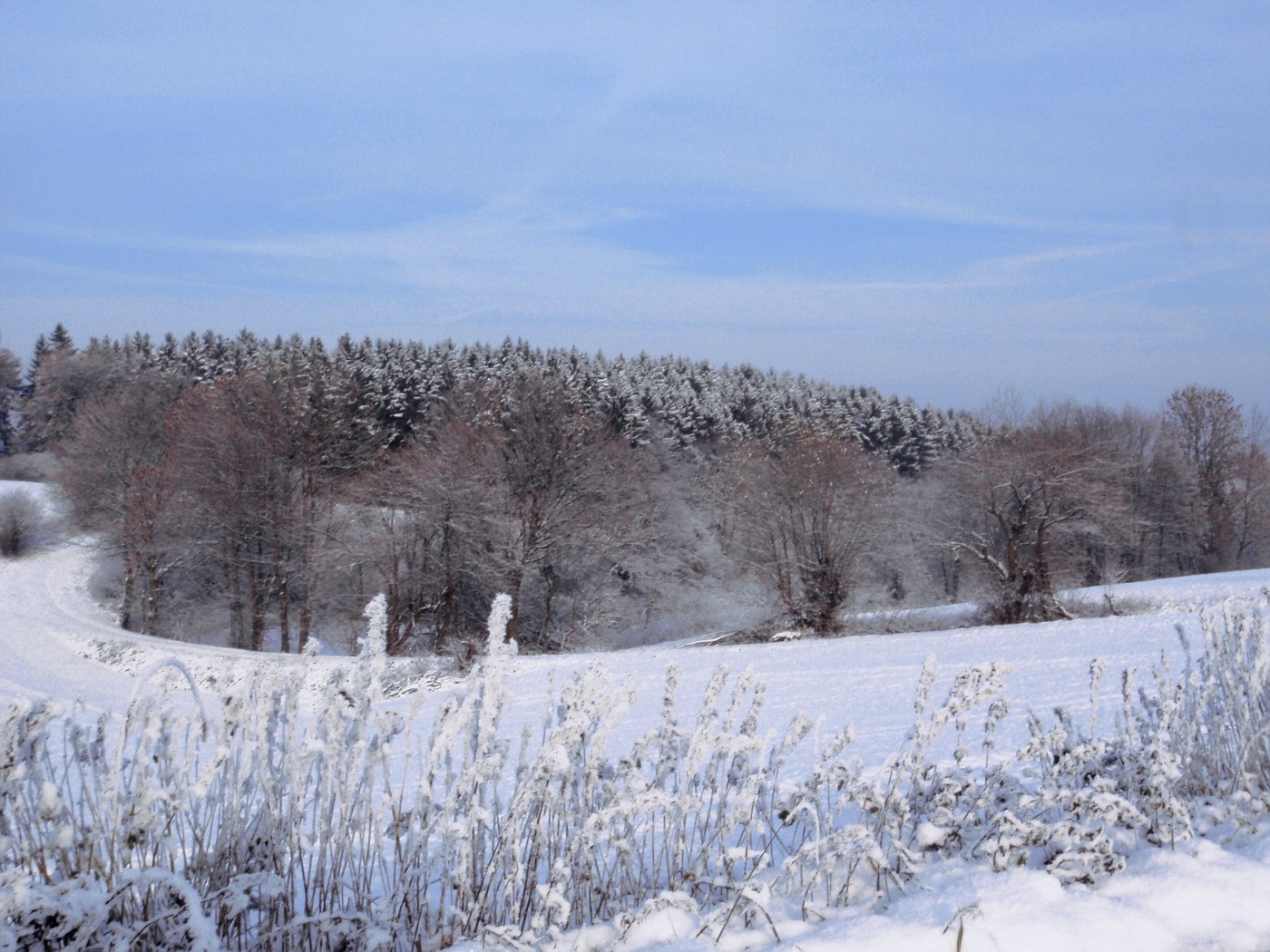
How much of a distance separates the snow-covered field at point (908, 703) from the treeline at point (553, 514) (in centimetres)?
342

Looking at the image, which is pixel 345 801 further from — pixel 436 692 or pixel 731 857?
pixel 436 692

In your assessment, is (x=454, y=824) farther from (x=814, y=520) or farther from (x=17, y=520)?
(x=17, y=520)

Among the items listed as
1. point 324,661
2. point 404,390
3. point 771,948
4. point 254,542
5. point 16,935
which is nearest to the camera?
point 16,935

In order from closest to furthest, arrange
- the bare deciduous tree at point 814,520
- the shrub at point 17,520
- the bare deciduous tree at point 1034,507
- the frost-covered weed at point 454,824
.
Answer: the frost-covered weed at point 454,824
the bare deciduous tree at point 1034,507
the bare deciduous tree at point 814,520
the shrub at point 17,520

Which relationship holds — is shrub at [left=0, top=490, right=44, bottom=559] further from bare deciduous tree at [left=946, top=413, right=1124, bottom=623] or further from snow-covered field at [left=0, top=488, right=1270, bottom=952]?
bare deciduous tree at [left=946, top=413, right=1124, bottom=623]

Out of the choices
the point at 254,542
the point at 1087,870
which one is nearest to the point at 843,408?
the point at 254,542

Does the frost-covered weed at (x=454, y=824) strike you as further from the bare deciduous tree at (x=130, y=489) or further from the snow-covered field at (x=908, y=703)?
the bare deciduous tree at (x=130, y=489)

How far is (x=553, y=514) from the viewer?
1101 inches

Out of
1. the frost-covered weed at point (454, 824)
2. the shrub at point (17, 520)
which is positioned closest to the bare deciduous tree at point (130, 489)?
the shrub at point (17, 520)

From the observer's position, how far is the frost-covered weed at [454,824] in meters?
2.45

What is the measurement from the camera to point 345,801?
2.78 metres

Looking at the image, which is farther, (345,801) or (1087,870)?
(1087,870)

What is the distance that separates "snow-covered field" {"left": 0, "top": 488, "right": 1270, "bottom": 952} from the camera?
8.62ft

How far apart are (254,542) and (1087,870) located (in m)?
29.2
